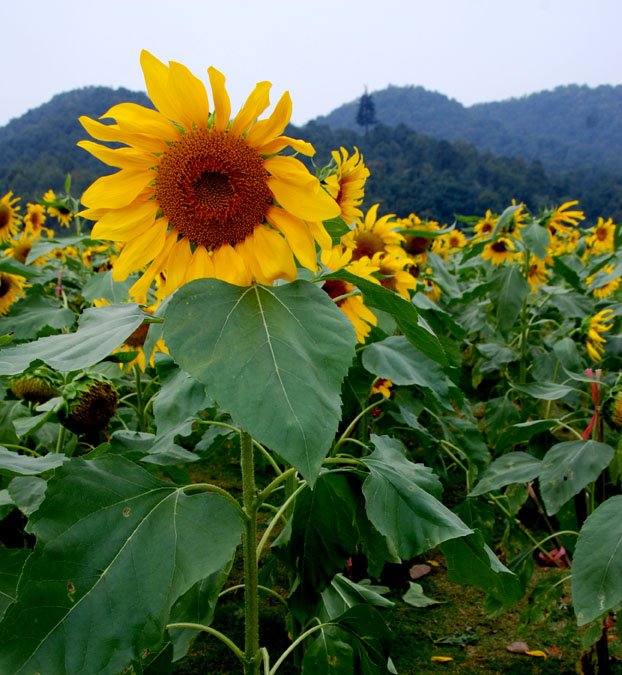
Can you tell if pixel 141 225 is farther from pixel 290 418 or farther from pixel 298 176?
pixel 290 418

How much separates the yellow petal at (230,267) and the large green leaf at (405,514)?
0.40 metres

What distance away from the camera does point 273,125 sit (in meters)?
0.87

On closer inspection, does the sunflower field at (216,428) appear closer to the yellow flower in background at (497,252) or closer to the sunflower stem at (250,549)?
the sunflower stem at (250,549)

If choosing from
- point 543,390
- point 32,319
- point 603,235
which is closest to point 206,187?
point 543,390

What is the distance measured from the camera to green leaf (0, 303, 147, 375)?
2.49 ft

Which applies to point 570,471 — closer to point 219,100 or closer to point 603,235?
point 219,100

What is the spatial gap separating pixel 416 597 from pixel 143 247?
5.92 feet

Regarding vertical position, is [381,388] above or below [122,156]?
below

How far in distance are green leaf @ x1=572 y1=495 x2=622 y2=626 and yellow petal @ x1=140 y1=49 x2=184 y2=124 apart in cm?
114

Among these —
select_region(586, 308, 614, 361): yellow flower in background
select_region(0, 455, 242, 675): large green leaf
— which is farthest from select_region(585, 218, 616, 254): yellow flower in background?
select_region(0, 455, 242, 675): large green leaf

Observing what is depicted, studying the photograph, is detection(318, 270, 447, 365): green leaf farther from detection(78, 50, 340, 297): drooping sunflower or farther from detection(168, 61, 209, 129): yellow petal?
detection(168, 61, 209, 129): yellow petal

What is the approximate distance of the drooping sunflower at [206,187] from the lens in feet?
2.85

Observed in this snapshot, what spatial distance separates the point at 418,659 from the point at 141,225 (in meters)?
1.62

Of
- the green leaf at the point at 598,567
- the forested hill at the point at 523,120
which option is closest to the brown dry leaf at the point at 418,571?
the green leaf at the point at 598,567
